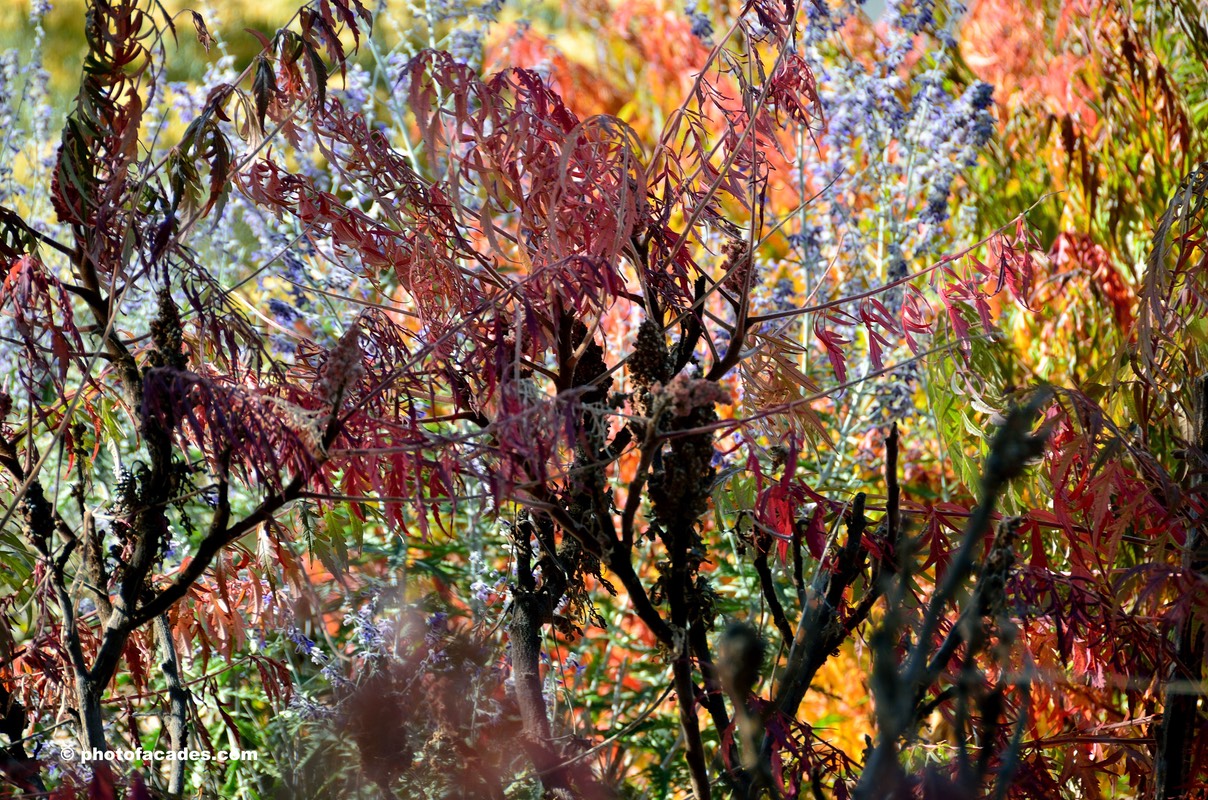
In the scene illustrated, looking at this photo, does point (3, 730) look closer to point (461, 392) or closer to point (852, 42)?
point (461, 392)

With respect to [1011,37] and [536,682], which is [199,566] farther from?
[1011,37]

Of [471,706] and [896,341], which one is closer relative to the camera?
[471,706]

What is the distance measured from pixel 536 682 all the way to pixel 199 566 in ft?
1.39

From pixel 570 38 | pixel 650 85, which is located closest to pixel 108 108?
pixel 650 85

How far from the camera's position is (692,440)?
92 cm

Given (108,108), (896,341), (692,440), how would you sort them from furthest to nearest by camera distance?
(896,341), (108,108), (692,440)

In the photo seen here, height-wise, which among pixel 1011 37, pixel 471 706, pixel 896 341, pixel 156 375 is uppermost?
pixel 1011 37

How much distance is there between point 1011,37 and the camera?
391 centimetres

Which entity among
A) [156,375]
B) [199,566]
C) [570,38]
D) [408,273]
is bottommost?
[199,566]

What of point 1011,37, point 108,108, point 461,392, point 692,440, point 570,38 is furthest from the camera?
point 570,38

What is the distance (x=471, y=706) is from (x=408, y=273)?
48 cm

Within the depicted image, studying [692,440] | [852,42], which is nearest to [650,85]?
[852,42]

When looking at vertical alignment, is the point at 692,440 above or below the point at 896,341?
below

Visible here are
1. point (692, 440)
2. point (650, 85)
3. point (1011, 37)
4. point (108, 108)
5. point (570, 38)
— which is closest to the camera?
point (692, 440)
